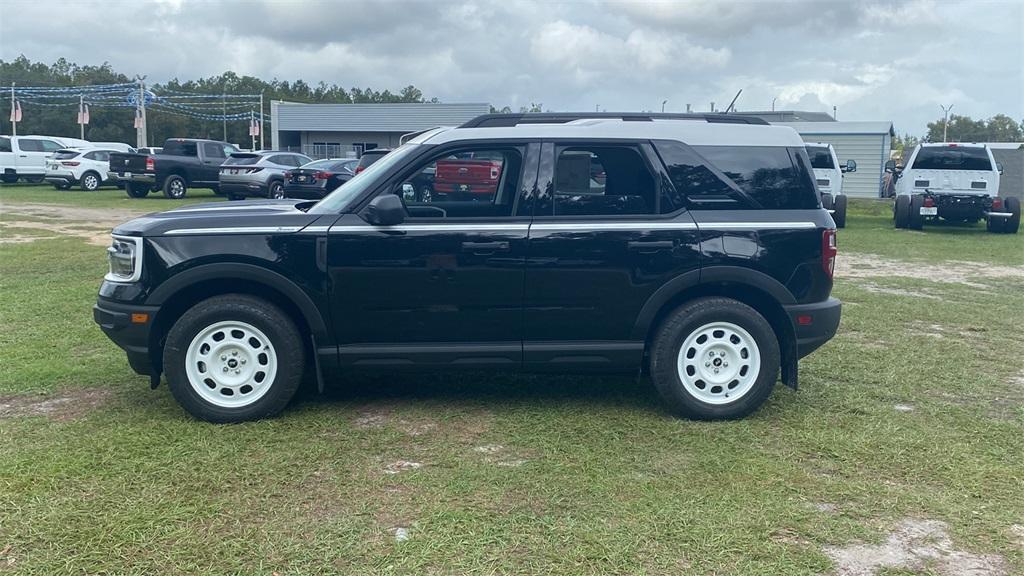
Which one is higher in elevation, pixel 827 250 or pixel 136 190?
pixel 136 190

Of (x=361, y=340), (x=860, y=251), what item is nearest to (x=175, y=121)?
(x=860, y=251)

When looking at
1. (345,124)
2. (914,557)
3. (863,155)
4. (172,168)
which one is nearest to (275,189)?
(172,168)

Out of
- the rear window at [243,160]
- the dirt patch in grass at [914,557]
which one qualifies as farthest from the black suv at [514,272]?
the rear window at [243,160]

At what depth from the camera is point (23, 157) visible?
100 ft

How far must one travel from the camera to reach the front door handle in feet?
16.4

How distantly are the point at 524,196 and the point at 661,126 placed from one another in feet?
3.29

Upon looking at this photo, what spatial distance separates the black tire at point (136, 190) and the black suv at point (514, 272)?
73.0ft

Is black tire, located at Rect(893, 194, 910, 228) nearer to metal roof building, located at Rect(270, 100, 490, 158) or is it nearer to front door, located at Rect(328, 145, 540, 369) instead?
front door, located at Rect(328, 145, 540, 369)

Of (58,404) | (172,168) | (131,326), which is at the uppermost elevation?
(172,168)

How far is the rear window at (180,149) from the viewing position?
2561 centimetres

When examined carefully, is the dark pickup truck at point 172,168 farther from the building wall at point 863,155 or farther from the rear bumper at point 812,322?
the rear bumper at point 812,322

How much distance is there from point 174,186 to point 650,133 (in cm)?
2309

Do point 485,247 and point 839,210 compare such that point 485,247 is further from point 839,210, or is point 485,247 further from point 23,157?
point 23,157

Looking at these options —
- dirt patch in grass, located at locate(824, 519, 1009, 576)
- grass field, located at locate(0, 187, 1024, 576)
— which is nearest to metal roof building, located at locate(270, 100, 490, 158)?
grass field, located at locate(0, 187, 1024, 576)
